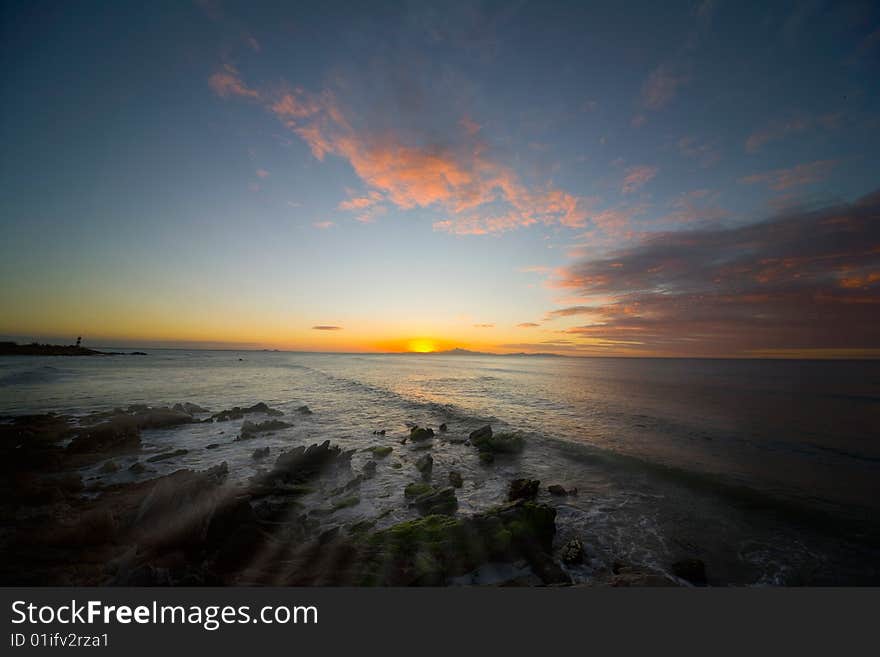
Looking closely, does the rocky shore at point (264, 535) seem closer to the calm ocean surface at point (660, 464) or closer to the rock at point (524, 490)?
the rock at point (524, 490)

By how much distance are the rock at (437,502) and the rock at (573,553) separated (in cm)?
416

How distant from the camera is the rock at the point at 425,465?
15672 millimetres

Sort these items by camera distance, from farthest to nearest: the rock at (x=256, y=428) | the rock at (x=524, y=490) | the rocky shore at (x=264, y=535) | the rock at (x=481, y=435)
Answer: the rock at (x=256, y=428)
the rock at (x=481, y=435)
the rock at (x=524, y=490)
the rocky shore at (x=264, y=535)

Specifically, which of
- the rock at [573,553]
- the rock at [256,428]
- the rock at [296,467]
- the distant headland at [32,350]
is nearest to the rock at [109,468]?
the rock at [256,428]

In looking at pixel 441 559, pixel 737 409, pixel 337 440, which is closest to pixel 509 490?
pixel 441 559

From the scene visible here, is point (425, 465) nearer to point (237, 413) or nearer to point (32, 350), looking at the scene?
point (237, 413)

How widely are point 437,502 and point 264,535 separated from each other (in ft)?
19.9

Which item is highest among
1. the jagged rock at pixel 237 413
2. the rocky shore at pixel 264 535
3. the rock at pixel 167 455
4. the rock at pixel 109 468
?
the rocky shore at pixel 264 535

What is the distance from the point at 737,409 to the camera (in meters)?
33.9

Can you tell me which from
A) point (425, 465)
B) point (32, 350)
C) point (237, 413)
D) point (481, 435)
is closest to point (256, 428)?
point (237, 413)

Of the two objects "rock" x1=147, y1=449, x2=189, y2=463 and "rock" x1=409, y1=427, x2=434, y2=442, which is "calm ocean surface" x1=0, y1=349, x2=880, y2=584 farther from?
"rock" x1=409, y1=427, x2=434, y2=442

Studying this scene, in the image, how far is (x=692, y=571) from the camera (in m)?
8.38

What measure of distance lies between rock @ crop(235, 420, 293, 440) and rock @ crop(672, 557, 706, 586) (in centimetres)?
2365

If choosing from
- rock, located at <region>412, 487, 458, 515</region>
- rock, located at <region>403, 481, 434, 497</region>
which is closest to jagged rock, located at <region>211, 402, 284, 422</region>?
rock, located at <region>403, 481, 434, 497</region>
